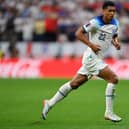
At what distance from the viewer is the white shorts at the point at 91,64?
1112 cm

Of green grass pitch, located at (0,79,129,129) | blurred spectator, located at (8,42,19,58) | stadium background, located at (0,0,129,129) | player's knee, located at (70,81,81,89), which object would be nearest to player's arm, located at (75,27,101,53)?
player's knee, located at (70,81,81,89)

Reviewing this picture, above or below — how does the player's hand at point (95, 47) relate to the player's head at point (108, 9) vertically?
below

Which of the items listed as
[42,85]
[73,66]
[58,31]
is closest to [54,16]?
[58,31]

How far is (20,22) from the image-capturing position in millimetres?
25531

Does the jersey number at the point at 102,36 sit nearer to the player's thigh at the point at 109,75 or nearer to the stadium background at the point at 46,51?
the player's thigh at the point at 109,75

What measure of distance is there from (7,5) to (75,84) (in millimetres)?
15530

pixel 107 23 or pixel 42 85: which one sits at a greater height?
pixel 107 23

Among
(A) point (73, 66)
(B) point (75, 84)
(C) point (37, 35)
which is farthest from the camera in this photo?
(C) point (37, 35)

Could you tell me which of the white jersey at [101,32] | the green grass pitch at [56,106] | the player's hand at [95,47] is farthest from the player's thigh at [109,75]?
the green grass pitch at [56,106]

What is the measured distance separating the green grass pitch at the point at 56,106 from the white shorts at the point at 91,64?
880mm

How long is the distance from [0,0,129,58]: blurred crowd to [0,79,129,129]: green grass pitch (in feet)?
14.1

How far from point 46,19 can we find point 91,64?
14579 millimetres

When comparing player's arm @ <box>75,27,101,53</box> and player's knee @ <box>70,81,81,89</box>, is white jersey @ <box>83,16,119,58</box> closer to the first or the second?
player's arm @ <box>75,27,101,53</box>

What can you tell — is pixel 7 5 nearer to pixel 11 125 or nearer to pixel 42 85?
pixel 42 85
